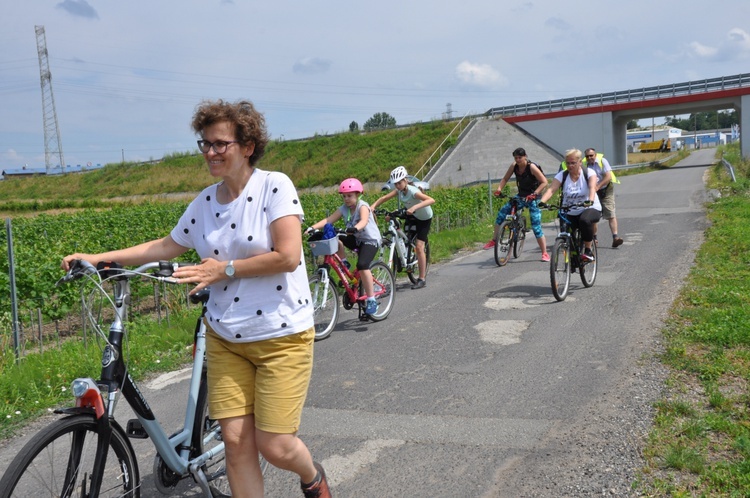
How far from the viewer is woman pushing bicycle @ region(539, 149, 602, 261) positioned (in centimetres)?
951

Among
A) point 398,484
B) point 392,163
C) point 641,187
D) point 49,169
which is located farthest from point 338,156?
point 398,484

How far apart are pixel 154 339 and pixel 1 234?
939 centimetres

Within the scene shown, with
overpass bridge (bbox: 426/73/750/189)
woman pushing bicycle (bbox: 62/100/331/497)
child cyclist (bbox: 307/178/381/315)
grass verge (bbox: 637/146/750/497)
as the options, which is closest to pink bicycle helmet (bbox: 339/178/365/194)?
child cyclist (bbox: 307/178/381/315)

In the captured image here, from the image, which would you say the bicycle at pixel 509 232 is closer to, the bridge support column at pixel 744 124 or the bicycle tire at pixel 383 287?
the bicycle tire at pixel 383 287

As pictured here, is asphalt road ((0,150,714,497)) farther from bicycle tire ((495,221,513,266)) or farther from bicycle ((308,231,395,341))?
bicycle tire ((495,221,513,266))

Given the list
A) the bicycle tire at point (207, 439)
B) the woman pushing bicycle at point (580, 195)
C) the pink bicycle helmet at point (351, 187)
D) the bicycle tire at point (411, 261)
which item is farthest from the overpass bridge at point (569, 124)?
the bicycle tire at point (207, 439)

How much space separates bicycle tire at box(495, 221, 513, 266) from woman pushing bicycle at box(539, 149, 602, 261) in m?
2.39

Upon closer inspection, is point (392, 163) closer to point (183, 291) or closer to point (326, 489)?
point (183, 291)

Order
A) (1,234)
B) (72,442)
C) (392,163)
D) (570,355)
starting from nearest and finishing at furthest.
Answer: (72,442)
(570,355)
(1,234)
(392,163)

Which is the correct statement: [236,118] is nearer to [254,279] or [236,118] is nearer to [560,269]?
[254,279]

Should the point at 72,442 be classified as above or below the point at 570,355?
above

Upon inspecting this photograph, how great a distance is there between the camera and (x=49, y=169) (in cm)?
8100

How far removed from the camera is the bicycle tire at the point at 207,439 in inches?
139

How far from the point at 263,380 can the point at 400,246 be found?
24.4 ft
